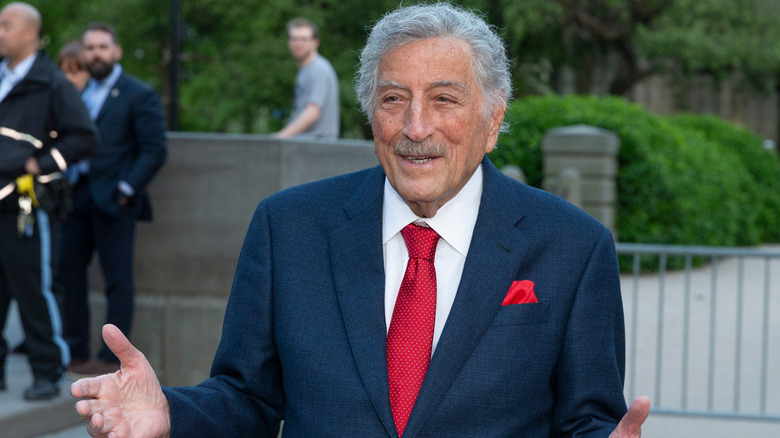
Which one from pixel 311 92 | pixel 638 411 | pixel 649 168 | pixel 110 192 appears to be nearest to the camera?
pixel 638 411

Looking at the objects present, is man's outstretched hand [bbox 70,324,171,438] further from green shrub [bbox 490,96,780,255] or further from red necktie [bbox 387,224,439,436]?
green shrub [bbox 490,96,780,255]

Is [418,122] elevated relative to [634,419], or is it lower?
elevated

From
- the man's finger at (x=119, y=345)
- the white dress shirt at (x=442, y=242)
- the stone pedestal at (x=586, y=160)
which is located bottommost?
the stone pedestal at (x=586, y=160)

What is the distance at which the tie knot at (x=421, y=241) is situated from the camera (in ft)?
7.95

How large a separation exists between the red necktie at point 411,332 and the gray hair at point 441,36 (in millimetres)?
367

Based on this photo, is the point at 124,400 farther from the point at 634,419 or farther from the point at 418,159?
the point at 634,419

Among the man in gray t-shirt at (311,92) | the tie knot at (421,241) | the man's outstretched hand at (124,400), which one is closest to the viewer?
the man's outstretched hand at (124,400)

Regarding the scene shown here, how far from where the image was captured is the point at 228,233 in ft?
22.4

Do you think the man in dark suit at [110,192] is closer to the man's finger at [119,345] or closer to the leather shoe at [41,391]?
the leather shoe at [41,391]

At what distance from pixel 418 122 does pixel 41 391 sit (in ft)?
13.6

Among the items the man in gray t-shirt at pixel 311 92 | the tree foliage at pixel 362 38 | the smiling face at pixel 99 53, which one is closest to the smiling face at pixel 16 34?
the smiling face at pixel 99 53

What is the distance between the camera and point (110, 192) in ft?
21.1

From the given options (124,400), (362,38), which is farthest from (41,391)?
(362,38)

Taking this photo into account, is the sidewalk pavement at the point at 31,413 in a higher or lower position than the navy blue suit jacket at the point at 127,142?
lower
